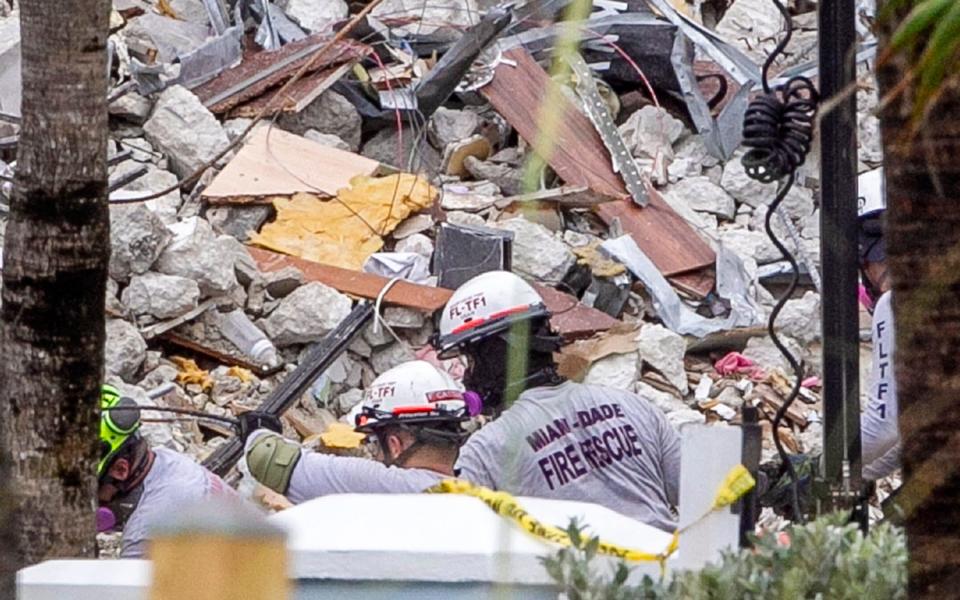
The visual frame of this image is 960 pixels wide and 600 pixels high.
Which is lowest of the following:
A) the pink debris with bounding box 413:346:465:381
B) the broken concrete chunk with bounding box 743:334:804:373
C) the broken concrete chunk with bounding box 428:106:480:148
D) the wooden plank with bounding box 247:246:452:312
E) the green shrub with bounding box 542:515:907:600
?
the green shrub with bounding box 542:515:907:600

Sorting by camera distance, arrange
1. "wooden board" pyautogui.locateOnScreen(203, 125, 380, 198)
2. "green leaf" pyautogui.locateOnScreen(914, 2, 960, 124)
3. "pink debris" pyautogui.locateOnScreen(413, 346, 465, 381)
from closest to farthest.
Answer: "green leaf" pyautogui.locateOnScreen(914, 2, 960, 124)
"pink debris" pyautogui.locateOnScreen(413, 346, 465, 381)
"wooden board" pyautogui.locateOnScreen(203, 125, 380, 198)

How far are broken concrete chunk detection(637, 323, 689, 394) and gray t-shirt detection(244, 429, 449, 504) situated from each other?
419cm

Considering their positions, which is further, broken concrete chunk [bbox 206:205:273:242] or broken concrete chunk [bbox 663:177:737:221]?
broken concrete chunk [bbox 663:177:737:221]

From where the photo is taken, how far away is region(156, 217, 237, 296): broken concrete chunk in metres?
10.1

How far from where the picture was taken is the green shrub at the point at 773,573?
2.26 m

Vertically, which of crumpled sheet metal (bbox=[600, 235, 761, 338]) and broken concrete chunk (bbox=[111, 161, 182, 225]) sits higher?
broken concrete chunk (bbox=[111, 161, 182, 225])

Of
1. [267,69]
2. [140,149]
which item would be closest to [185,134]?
[140,149]

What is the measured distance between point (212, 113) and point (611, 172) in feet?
8.79

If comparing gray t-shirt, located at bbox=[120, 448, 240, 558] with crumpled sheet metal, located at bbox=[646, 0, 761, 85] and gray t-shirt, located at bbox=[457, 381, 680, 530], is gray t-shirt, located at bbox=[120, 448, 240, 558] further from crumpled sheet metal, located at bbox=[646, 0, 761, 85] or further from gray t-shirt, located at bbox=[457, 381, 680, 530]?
crumpled sheet metal, located at bbox=[646, 0, 761, 85]

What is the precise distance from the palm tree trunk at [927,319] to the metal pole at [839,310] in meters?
1.81

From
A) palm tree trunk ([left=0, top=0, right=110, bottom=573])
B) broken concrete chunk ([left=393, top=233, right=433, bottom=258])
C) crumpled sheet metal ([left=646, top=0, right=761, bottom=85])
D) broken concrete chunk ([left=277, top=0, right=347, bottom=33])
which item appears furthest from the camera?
broken concrete chunk ([left=277, top=0, right=347, bottom=33])

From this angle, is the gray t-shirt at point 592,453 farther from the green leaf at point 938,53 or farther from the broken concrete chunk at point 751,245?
the broken concrete chunk at point 751,245

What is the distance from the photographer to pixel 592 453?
17.9 feet

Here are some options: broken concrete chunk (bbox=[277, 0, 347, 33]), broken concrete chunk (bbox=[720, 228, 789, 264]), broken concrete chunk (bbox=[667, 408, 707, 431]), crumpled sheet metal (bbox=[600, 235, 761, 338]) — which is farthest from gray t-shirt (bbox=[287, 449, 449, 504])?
broken concrete chunk (bbox=[277, 0, 347, 33])
